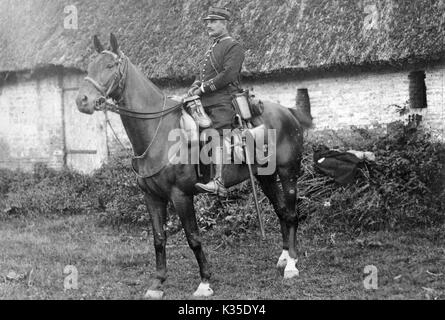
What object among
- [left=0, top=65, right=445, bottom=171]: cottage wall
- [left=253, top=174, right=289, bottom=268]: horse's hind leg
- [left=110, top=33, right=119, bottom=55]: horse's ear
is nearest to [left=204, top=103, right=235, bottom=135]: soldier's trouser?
[left=253, top=174, right=289, bottom=268]: horse's hind leg

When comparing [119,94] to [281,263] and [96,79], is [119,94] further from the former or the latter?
[281,263]

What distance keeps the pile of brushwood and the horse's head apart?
384 centimetres

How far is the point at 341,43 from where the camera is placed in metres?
11.1

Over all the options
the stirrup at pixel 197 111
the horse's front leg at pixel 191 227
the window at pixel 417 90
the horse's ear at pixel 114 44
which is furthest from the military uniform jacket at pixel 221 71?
the window at pixel 417 90

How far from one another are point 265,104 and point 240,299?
2.68 meters

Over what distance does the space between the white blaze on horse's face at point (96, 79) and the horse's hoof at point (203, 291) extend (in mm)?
2298

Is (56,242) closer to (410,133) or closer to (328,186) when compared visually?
(328,186)

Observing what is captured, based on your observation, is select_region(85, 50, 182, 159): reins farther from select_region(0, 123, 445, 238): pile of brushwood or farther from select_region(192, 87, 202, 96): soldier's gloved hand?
select_region(0, 123, 445, 238): pile of brushwood

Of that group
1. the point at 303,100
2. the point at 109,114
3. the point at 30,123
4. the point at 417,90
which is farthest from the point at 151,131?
the point at 30,123

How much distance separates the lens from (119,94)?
6617 mm

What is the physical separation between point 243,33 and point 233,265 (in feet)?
19.9

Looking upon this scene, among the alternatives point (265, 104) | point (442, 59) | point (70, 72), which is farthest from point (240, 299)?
point (70, 72)

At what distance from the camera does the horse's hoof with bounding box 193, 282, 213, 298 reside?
6648 millimetres

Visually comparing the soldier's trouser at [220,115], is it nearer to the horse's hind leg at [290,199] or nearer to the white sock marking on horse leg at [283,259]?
the horse's hind leg at [290,199]
